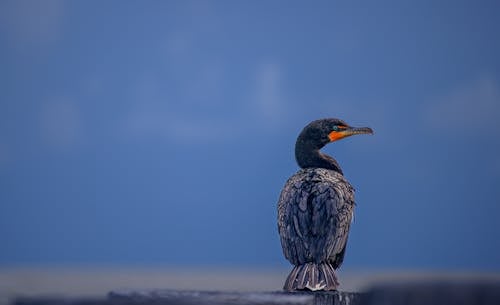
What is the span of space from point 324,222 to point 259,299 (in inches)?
134

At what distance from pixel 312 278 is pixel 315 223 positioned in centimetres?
48

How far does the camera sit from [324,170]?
18.0ft

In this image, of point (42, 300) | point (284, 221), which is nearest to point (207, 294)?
point (42, 300)

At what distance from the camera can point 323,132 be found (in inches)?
225

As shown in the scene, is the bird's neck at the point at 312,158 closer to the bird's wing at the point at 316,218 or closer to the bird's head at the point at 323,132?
the bird's head at the point at 323,132

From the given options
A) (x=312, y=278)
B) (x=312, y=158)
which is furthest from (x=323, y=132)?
(x=312, y=278)

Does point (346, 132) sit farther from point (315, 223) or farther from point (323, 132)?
point (315, 223)

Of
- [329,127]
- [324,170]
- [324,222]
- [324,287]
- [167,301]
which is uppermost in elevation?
[329,127]

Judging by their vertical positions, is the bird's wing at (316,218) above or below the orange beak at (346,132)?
below

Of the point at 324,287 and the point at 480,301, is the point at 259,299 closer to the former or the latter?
the point at 480,301

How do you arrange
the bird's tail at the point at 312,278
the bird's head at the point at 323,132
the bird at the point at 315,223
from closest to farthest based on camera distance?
the bird's tail at the point at 312,278, the bird at the point at 315,223, the bird's head at the point at 323,132

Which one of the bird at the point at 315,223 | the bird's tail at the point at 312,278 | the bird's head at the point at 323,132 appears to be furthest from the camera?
the bird's head at the point at 323,132

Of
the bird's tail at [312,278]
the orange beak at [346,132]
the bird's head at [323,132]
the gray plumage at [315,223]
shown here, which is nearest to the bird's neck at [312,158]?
the bird's head at [323,132]

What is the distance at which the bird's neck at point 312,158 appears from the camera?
5699 millimetres
